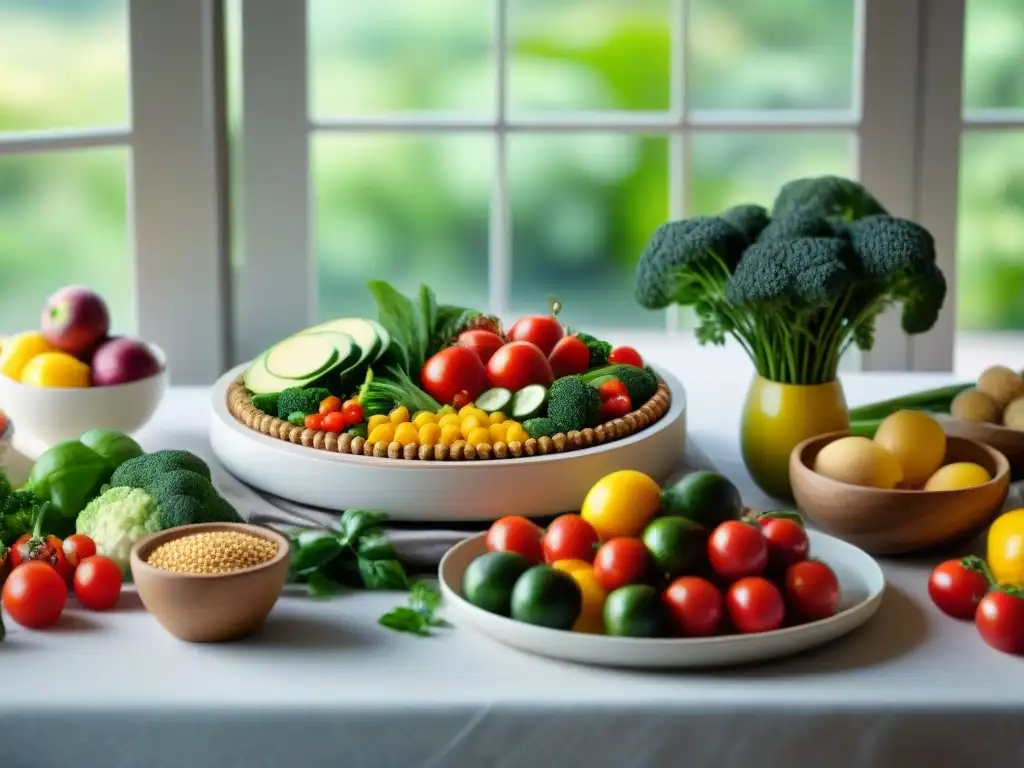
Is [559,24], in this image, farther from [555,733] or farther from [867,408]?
[555,733]

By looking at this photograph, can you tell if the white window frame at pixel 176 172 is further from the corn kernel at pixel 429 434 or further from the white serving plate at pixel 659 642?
the white serving plate at pixel 659 642

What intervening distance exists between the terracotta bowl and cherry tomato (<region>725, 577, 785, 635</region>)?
0.42 meters

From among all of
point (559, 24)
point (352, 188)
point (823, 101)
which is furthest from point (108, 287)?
point (823, 101)

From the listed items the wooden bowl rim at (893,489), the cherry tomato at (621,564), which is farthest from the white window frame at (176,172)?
the cherry tomato at (621,564)

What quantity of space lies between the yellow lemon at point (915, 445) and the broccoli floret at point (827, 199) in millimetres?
319

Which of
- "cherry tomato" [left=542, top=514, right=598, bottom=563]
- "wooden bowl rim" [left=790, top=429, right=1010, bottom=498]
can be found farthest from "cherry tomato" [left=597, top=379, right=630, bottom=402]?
"cherry tomato" [left=542, top=514, right=598, bottom=563]

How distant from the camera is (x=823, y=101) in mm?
2723

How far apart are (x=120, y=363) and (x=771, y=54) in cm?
148

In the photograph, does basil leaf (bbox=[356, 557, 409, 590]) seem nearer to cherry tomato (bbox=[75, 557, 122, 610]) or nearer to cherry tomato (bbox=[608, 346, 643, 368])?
cherry tomato (bbox=[75, 557, 122, 610])

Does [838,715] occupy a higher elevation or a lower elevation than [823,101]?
lower

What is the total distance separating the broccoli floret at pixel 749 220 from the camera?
174 cm

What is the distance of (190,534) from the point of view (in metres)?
1.38

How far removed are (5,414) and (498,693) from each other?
0.86 meters

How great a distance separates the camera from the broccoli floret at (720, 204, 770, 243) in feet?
5.71
